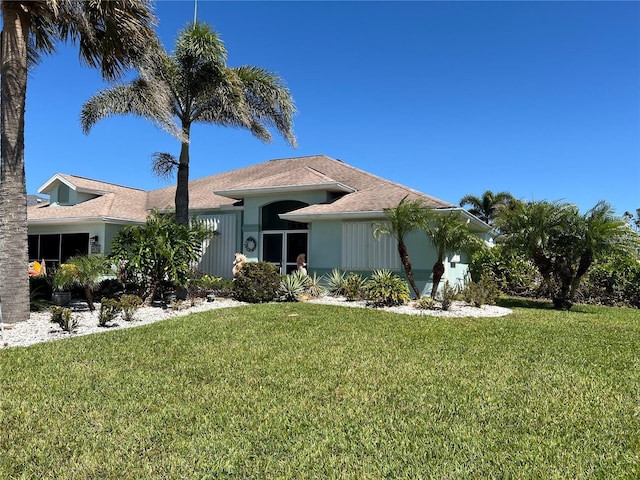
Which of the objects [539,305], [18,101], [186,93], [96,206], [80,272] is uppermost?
[186,93]

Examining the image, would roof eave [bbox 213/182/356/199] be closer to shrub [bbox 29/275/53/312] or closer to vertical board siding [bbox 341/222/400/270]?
vertical board siding [bbox 341/222/400/270]

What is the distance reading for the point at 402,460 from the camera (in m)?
3.72

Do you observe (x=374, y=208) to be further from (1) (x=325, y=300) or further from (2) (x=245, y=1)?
(2) (x=245, y=1)

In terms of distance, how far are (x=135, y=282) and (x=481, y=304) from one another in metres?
10.7

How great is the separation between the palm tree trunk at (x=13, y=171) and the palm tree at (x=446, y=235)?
35.2ft

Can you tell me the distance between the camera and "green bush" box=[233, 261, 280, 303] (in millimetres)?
13734

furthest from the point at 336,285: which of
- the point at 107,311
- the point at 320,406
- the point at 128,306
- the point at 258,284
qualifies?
the point at 320,406

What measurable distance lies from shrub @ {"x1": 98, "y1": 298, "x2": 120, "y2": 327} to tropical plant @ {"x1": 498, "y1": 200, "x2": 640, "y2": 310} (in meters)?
12.1

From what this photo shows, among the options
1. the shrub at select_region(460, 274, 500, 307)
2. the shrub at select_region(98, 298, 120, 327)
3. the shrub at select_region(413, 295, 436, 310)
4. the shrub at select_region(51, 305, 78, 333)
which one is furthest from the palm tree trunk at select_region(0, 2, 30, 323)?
the shrub at select_region(460, 274, 500, 307)

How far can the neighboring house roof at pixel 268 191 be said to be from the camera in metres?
15.8

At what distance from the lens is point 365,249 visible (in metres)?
15.7

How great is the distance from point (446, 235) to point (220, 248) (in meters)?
10.5

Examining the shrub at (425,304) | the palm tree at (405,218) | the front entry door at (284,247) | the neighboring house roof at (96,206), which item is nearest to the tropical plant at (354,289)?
the palm tree at (405,218)

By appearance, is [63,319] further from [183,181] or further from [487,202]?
[487,202]
